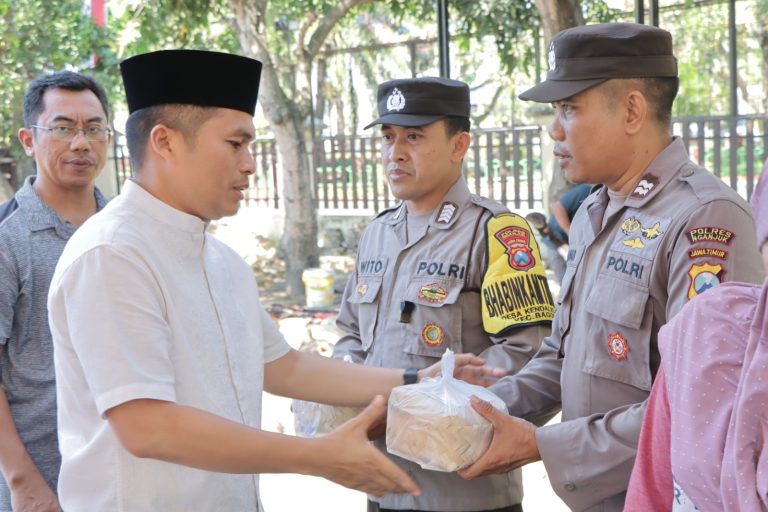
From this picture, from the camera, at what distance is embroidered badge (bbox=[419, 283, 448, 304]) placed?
2.71 metres

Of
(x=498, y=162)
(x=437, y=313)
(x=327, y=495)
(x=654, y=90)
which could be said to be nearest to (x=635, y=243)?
(x=654, y=90)

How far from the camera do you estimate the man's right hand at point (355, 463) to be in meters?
1.86

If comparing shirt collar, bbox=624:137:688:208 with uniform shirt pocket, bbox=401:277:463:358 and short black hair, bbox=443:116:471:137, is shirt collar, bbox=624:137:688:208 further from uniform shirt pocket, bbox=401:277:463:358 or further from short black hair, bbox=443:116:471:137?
short black hair, bbox=443:116:471:137

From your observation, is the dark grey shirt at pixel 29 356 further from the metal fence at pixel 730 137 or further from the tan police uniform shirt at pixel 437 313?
the metal fence at pixel 730 137

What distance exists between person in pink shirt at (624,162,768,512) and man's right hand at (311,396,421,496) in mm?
551

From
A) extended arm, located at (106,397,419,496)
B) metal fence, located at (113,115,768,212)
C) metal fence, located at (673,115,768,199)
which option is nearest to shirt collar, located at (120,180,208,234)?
extended arm, located at (106,397,419,496)

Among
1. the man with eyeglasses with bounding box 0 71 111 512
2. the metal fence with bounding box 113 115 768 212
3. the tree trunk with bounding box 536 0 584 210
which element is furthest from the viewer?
the metal fence with bounding box 113 115 768 212

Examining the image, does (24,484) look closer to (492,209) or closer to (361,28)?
(492,209)

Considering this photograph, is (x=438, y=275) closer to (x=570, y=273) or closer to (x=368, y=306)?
(x=368, y=306)

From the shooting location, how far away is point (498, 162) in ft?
43.0

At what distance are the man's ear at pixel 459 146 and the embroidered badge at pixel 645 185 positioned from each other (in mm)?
914

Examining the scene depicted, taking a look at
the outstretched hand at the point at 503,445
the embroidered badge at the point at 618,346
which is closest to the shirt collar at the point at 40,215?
the outstretched hand at the point at 503,445

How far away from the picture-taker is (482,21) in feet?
31.8

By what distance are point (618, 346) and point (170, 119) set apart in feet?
3.77
